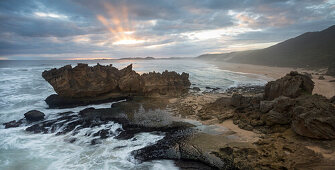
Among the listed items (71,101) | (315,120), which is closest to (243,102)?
(315,120)

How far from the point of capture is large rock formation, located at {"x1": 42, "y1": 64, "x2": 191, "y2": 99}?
74.0 ft

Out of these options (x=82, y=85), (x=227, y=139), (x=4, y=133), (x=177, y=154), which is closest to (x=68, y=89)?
(x=82, y=85)

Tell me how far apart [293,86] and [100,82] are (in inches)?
817

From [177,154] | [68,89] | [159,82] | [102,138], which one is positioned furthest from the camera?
[159,82]

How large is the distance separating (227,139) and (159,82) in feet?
50.8

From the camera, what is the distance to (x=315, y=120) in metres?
10.7

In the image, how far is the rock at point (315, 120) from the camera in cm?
1042

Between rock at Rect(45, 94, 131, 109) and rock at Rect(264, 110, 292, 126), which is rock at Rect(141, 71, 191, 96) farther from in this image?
rock at Rect(264, 110, 292, 126)

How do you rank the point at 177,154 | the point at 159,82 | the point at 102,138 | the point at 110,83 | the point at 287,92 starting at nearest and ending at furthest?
the point at 177,154 → the point at 102,138 → the point at 287,92 → the point at 110,83 → the point at 159,82

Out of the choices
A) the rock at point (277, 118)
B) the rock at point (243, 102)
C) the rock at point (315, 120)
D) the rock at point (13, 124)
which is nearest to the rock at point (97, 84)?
the rock at point (13, 124)

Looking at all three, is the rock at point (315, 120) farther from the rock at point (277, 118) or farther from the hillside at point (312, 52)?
the hillside at point (312, 52)

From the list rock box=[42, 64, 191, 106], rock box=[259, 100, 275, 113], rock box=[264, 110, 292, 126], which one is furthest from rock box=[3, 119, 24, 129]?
rock box=[259, 100, 275, 113]

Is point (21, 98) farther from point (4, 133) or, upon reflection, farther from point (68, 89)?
point (4, 133)

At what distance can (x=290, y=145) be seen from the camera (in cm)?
1038
